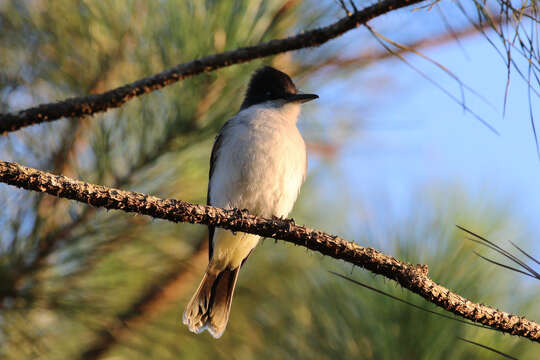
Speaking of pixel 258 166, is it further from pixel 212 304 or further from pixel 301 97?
pixel 212 304

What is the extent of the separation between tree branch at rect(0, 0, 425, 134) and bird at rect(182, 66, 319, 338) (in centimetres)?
91

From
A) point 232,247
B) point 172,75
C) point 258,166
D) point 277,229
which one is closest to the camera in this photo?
point 277,229

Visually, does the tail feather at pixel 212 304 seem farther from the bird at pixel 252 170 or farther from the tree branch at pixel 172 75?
the tree branch at pixel 172 75

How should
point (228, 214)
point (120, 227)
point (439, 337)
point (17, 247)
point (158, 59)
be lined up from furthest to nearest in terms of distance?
point (158, 59) → point (120, 227) → point (17, 247) → point (439, 337) → point (228, 214)

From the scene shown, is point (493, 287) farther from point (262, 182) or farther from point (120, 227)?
point (120, 227)

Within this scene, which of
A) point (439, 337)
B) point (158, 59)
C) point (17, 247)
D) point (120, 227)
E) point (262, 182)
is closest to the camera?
point (439, 337)

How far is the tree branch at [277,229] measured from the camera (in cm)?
158

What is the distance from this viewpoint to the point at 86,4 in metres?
2.90

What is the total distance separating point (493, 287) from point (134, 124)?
180cm

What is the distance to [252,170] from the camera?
333 centimetres

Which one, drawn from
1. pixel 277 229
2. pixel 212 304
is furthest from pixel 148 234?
pixel 277 229

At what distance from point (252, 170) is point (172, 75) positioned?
1161 mm

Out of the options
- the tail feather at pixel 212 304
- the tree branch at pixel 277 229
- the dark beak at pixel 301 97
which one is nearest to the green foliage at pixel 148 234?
the tail feather at pixel 212 304

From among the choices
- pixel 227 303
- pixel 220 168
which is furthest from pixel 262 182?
pixel 227 303
